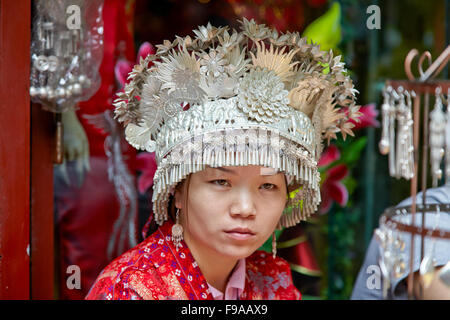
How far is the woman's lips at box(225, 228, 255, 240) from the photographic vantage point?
5.72 ft

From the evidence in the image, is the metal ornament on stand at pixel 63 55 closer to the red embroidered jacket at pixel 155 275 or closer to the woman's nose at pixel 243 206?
the red embroidered jacket at pixel 155 275

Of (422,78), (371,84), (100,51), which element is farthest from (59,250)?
(422,78)

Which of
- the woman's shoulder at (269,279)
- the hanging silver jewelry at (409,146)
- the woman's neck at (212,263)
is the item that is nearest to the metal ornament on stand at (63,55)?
the woman's neck at (212,263)

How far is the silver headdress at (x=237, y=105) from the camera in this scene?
5.58 ft

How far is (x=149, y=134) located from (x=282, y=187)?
46cm

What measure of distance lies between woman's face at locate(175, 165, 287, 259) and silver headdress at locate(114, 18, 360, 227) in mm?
63

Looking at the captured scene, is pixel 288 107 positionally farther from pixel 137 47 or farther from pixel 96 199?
pixel 96 199

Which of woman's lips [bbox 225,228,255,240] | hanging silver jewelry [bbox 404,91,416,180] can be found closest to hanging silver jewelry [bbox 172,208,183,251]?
woman's lips [bbox 225,228,255,240]

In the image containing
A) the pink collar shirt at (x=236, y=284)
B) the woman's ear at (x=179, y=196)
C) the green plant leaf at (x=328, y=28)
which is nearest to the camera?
the woman's ear at (x=179, y=196)

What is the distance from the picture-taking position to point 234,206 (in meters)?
1.72

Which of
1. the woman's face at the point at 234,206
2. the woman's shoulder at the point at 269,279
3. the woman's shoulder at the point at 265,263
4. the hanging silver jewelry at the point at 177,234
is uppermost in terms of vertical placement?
the woman's face at the point at 234,206

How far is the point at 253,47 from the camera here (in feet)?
6.03

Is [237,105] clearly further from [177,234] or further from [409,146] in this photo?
[409,146]

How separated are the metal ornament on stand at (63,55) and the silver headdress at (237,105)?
0.43 metres
